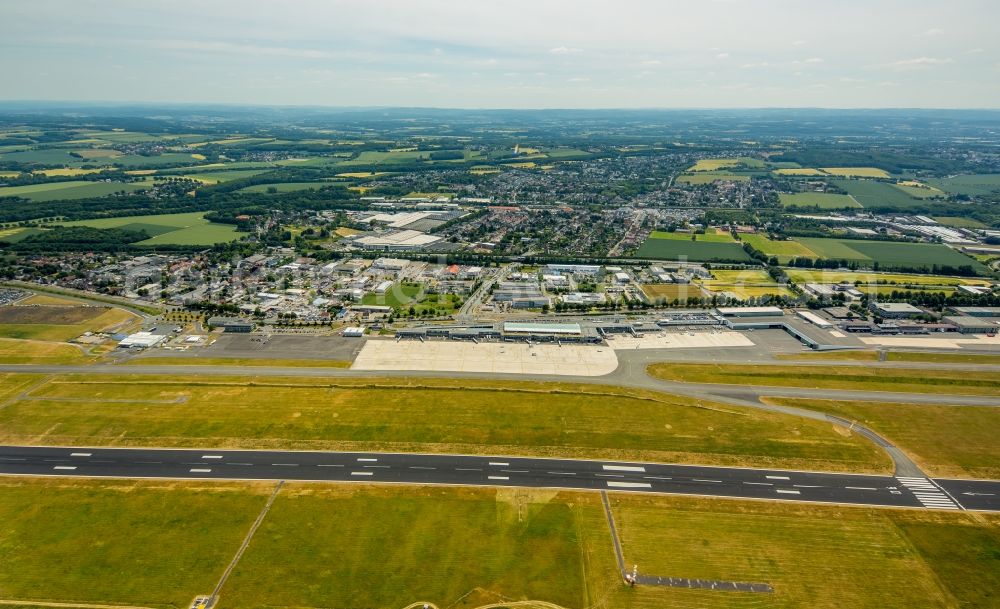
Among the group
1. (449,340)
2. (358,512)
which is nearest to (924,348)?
(449,340)

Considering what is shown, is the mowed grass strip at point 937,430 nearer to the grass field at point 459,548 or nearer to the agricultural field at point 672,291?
the grass field at point 459,548

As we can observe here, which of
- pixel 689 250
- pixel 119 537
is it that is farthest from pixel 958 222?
pixel 119 537

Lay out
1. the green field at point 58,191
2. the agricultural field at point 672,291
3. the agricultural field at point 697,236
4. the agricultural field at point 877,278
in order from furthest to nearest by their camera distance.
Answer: the green field at point 58,191 → the agricultural field at point 697,236 → the agricultural field at point 877,278 → the agricultural field at point 672,291

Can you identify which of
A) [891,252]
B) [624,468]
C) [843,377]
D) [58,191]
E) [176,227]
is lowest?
[624,468]

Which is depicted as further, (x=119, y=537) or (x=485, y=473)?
(x=485, y=473)

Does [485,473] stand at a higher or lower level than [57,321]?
lower

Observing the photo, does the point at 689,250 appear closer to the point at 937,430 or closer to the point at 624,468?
the point at 937,430

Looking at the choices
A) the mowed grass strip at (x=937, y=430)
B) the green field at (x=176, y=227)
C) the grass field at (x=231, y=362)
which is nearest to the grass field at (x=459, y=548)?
the mowed grass strip at (x=937, y=430)

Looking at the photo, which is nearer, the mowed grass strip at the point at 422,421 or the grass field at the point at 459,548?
the grass field at the point at 459,548
